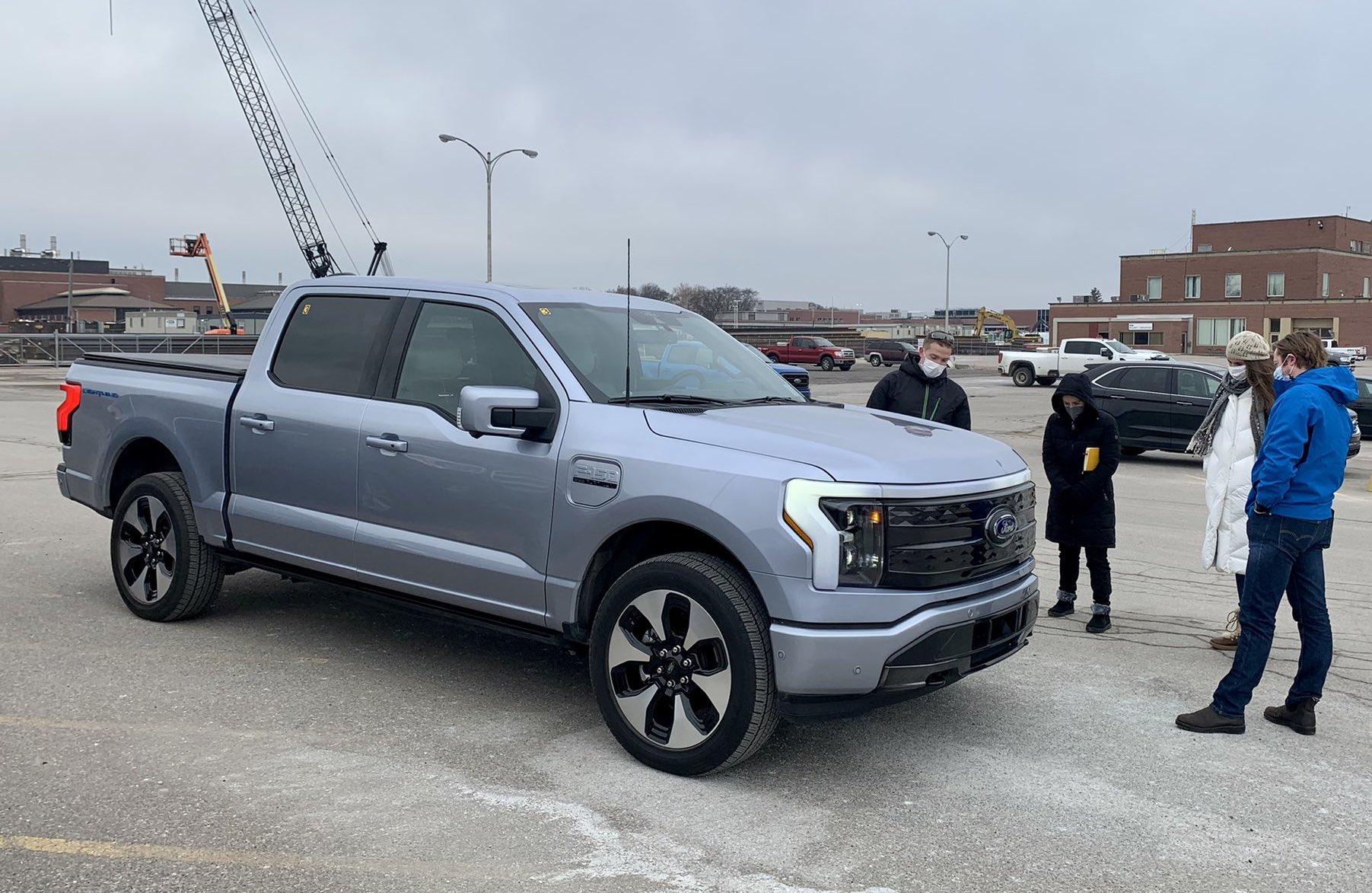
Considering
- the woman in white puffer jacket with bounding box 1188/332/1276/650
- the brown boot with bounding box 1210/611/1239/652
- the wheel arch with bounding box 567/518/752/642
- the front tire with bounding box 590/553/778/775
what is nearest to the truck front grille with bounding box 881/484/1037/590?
the front tire with bounding box 590/553/778/775

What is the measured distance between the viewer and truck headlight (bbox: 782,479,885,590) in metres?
4.14

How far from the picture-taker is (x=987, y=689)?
5688mm

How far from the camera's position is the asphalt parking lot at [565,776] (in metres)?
3.73

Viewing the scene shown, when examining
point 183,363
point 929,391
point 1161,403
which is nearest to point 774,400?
point 929,391

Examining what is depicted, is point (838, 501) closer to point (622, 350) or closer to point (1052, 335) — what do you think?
point (622, 350)

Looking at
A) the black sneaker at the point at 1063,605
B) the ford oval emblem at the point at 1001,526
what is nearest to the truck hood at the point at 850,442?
the ford oval emblem at the point at 1001,526

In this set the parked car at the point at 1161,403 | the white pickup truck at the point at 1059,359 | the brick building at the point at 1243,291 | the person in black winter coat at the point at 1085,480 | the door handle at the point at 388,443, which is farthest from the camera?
the brick building at the point at 1243,291

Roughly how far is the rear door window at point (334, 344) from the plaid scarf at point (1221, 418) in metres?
4.40

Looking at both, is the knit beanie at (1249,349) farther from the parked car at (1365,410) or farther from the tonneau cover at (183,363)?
the parked car at (1365,410)

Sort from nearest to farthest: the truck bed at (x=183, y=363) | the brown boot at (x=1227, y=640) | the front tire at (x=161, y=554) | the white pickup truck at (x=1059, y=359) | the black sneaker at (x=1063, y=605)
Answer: the front tire at (x=161, y=554) < the truck bed at (x=183, y=363) < the brown boot at (x=1227, y=640) < the black sneaker at (x=1063, y=605) < the white pickup truck at (x=1059, y=359)

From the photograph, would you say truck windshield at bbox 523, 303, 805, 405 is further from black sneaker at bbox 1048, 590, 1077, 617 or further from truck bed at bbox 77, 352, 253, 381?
black sneaker at bbox 1048, 590, 1077, 617

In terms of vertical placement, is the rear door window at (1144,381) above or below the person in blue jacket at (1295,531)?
above

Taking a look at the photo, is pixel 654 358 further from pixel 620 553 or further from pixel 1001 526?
pixel 1001 526

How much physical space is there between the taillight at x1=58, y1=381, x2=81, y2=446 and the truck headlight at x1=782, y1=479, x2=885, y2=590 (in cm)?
496
